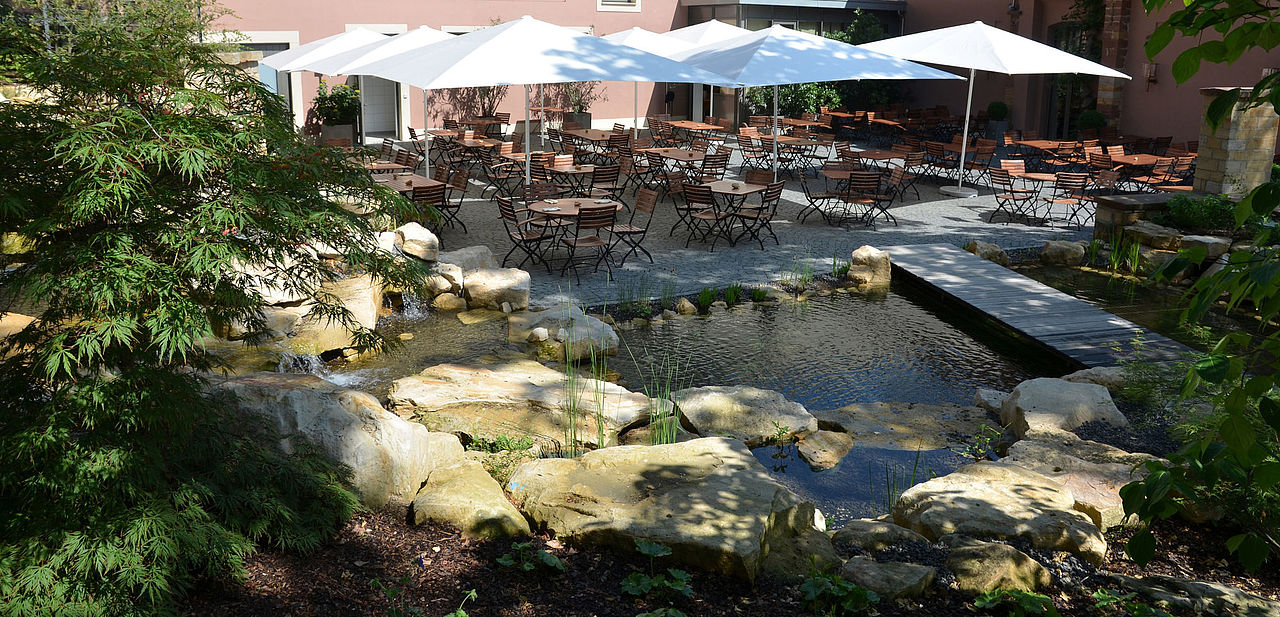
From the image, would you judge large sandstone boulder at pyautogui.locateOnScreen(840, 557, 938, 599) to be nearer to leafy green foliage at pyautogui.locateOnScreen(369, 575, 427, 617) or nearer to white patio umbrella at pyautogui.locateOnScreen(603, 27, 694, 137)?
leafy green foliage at pyautogui.locateOnScreen(369, 575, 427, 617)

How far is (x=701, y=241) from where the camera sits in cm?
1142

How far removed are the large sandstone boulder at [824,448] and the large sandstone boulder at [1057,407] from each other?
3.62 ft

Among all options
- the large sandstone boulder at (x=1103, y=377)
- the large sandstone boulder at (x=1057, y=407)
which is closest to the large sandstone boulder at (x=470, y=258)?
the large sandstone boulder at (x=1057, y=407)

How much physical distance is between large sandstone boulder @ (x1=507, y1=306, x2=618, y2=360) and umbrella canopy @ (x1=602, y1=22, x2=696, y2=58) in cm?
877

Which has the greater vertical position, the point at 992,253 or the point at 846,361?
the point at 992,253

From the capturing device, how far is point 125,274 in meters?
2.91

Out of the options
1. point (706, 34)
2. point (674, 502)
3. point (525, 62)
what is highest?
point (706, 34)

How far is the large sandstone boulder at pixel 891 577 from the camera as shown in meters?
3.72

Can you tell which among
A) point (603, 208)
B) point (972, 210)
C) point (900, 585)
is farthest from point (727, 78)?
point (900, 585)

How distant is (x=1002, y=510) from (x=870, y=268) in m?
5.36

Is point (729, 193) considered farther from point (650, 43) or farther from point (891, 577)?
point (891, 577)

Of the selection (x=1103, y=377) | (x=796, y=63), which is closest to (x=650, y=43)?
(x=796, y=63)

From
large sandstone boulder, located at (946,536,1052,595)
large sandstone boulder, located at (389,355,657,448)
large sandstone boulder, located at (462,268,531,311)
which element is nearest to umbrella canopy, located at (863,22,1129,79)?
large sandstone boulder, located at (462,268,531,311)

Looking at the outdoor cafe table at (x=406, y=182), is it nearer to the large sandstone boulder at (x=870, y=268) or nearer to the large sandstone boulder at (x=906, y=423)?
the large sandstone boulder at (x=870, y=268)
